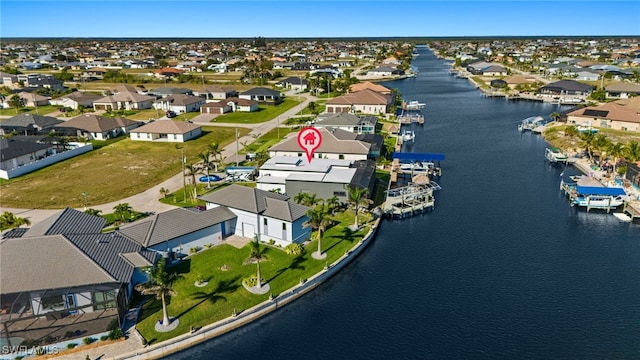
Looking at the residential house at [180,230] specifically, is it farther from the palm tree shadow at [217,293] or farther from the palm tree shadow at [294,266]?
the palm tree shadow at [294,266]

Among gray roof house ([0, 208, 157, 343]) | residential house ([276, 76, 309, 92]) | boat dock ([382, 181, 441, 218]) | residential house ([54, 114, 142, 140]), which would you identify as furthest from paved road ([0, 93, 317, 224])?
residential house ([276, 76, 309, 92])

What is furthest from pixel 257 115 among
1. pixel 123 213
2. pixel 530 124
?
pixel 123 213

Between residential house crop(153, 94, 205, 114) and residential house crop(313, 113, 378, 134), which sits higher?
residential house crop(153, 94, 205, 114)

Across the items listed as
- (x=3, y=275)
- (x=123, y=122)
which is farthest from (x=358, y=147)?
(x=123, y=122)

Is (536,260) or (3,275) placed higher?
(3,275)

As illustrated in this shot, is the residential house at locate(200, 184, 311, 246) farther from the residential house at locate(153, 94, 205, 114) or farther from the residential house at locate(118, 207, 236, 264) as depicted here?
the residential house at locate(153, 94, 205, 114)

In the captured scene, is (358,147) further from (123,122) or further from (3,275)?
(123,122)

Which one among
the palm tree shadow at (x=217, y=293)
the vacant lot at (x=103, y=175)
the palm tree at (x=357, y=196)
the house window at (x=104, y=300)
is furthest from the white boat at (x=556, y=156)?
the house window at (x=104, y=300)
